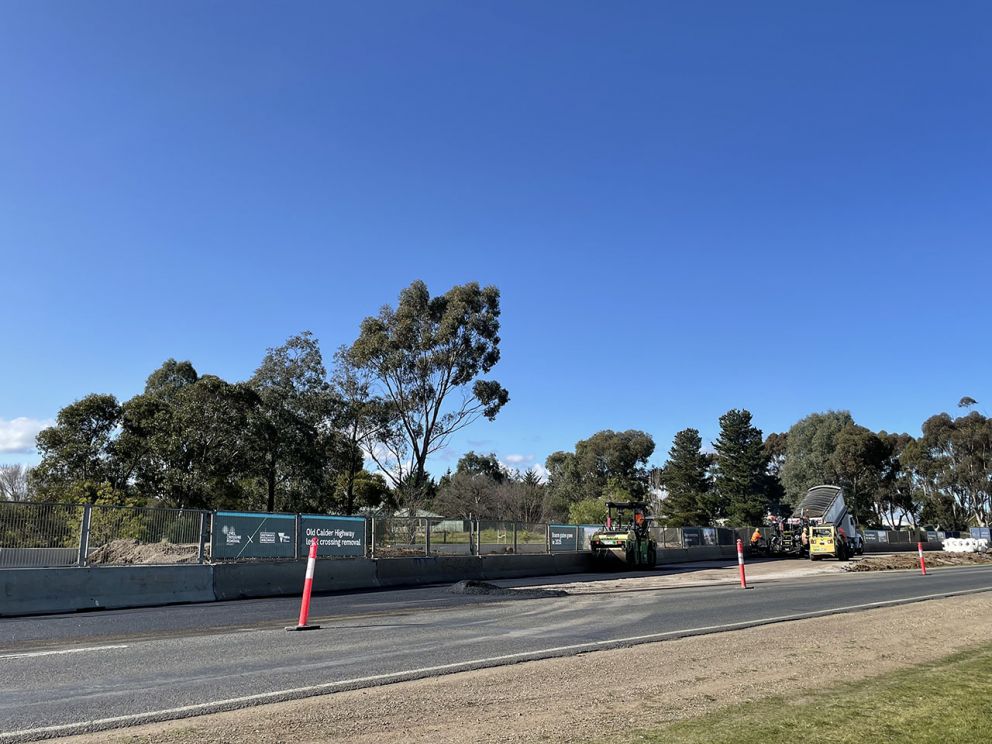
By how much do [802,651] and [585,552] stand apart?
59.3 ft

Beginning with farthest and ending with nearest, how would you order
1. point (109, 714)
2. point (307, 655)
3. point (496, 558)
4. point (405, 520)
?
1. point (496, 558)
2. point (405, 520)
3. point (307, 655)
4. point (109, 714)

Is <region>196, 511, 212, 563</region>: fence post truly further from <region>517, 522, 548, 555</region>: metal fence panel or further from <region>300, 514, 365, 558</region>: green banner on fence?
<region>517, 522, 548, 555</region>: metal fence panel

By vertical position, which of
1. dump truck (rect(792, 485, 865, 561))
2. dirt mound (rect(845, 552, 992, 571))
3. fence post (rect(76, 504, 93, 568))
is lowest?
dirt mound (rect(845, 552, 992, 571))

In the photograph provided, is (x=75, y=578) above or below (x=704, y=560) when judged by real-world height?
above

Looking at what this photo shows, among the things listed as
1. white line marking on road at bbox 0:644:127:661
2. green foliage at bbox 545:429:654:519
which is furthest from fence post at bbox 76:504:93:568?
green foliage at bbox 545:429:654:519

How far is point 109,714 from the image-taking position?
17.9ft

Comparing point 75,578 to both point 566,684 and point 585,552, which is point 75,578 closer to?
point 566,684

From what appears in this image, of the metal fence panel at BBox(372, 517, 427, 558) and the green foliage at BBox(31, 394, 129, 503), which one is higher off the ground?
the green foliage at BBox(31, 394, 129, 503)

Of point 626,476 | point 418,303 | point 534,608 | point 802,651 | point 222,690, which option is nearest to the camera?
point 222,690

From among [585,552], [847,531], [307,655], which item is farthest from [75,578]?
[847,531]

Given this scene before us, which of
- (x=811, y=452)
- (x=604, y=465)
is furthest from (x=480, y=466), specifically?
(x=811, y=452)

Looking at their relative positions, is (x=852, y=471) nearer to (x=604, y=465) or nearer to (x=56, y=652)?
(x=604, y=465)

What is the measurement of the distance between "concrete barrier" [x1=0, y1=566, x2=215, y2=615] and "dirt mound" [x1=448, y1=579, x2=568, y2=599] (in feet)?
18.2

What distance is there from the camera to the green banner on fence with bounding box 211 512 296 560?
1592 cm
